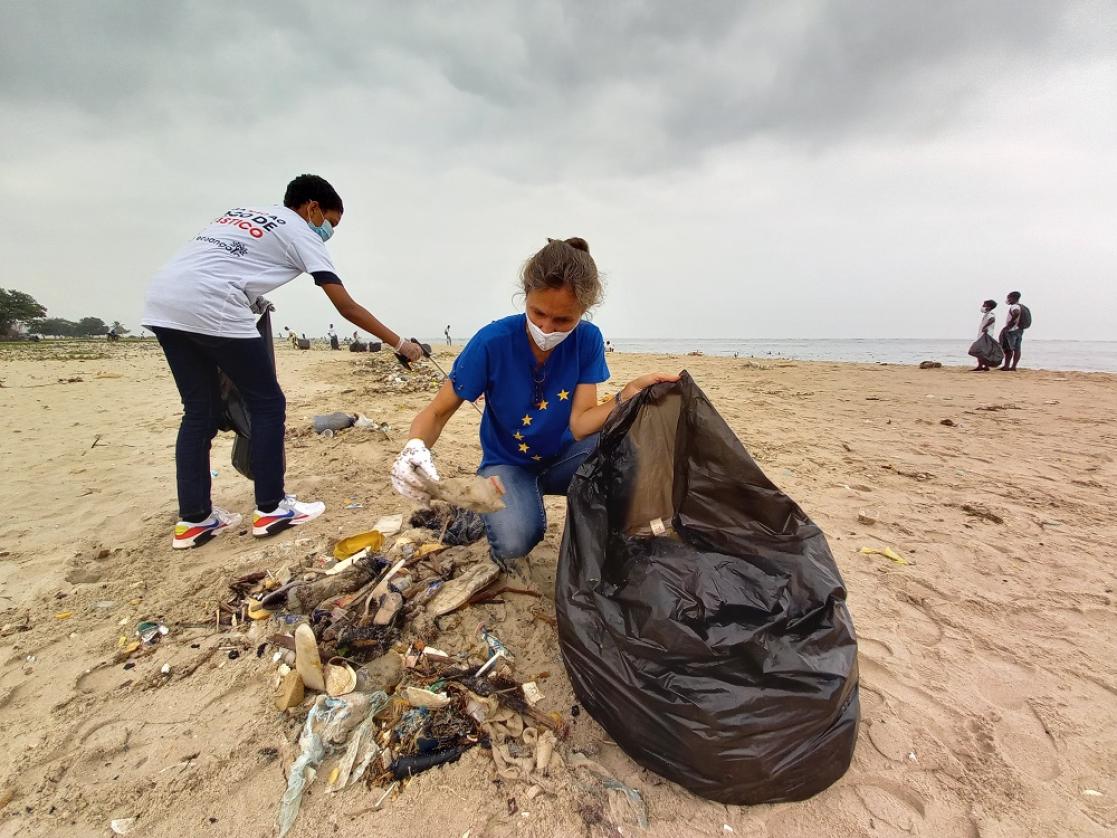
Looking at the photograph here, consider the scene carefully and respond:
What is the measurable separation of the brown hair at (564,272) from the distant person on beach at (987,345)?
11030 millimetres

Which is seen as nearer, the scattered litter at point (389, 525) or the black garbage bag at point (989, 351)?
the scattered litter at point (389, 525)

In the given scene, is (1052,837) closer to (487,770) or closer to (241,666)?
(487,770)

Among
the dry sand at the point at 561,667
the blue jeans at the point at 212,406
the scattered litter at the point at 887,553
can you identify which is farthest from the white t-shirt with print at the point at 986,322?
the blue jeans at the point at 212,406

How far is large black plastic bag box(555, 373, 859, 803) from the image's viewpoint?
1.01 m

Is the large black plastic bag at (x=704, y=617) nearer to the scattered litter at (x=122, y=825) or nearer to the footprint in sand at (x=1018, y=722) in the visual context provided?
the footprint in sand at (x=1018, y=722)

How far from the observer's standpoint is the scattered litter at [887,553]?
204cm

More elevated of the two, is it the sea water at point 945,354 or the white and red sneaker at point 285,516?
the sea water at point 945,354

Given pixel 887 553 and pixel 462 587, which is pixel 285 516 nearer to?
pixel 462 587

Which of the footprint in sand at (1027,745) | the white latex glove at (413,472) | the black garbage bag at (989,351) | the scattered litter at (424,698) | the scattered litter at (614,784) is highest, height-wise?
the black garbage bag at (989,351)

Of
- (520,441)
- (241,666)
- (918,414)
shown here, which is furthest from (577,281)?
(918,414)

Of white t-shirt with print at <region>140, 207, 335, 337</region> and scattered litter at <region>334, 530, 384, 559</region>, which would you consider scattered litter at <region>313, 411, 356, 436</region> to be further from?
scattered litter at <region>334, 530, 384, 559</region>

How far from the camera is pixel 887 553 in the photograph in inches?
82.3

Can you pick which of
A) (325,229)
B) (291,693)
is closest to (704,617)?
(291,693)

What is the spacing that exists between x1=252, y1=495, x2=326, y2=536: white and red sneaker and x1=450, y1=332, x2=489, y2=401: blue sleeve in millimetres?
1214
